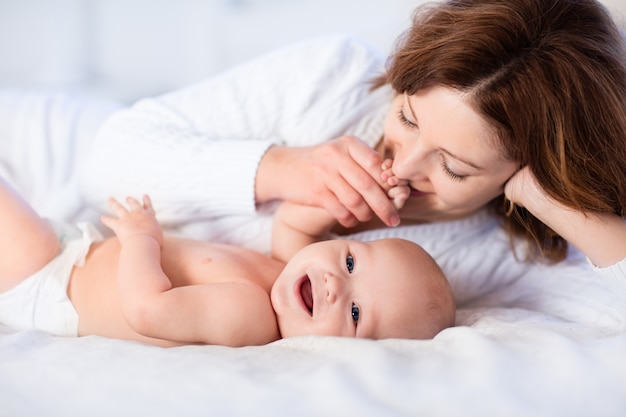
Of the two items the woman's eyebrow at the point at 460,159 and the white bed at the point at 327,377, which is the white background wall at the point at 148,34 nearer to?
the woman's eyebrow at the point at 460,159

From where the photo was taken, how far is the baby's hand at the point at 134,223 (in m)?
1.36

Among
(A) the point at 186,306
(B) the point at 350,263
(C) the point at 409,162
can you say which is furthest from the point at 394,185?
(A) the point at 186,306

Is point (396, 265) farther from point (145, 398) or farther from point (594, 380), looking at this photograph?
point (145, 398)

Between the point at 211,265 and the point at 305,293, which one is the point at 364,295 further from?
the point at 211,265

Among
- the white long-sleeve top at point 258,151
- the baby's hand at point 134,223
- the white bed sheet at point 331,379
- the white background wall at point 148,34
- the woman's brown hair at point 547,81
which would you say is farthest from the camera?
the white background wall at point 148,34

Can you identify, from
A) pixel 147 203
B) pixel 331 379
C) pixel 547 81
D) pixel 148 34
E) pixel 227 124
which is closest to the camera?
pixel 331 379

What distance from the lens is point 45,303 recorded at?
133 centimetres

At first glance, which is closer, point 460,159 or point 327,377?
point 327,377

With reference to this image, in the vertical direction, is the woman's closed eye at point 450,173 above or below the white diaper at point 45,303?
above

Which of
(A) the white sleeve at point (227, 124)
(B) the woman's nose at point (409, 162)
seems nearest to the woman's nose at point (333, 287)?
(B) the woman's nose at point (409, 162)

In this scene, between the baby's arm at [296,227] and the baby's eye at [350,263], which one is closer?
the baby's eye at [350,263]

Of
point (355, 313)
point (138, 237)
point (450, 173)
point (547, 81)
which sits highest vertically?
point (547, 81)

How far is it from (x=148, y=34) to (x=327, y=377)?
1872 mm

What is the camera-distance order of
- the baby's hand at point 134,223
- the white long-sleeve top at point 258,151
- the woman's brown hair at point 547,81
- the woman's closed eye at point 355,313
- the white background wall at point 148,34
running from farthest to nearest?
the white background wall at point 148,34 → the white long-sleeve top at point 258,151 → the baby's hand at point 134,223 → the woman's closed eye at point 355,313 → the woman's brown hair at point 547,81
